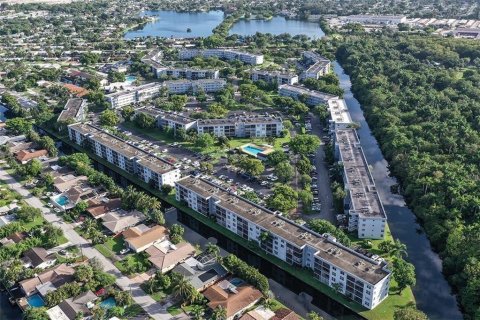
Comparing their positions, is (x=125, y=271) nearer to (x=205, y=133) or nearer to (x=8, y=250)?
(x=8, y=250)

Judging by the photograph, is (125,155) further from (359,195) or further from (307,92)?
(307,92)

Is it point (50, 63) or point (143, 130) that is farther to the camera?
point (50, 63)

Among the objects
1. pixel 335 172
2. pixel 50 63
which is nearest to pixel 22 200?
pixel 335 172

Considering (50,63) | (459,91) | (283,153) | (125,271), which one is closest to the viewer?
(125,271)

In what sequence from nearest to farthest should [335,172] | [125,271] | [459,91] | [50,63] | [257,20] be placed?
1. [125,271]
2. [335,172]
3. [459,91]
4. [50,63]
5. [257,20]

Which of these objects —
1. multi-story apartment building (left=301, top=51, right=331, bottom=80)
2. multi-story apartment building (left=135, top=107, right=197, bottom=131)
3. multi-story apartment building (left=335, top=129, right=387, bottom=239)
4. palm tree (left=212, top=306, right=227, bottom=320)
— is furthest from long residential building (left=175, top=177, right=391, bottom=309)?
multi-story apartment building (left=301, top=51, right=331, bottom=80)

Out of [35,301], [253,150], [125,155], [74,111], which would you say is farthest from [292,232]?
[74,111]
